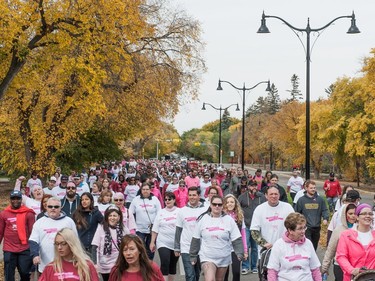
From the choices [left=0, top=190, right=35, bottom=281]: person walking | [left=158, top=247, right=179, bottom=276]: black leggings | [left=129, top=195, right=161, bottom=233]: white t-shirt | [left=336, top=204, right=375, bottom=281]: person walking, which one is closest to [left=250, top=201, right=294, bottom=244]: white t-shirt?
[left=158, top=247, right=179, bottom=276]: black leggings

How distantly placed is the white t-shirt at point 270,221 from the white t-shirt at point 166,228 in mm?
1350

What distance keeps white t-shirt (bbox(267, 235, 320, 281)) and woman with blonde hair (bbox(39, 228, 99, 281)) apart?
1873 millimetres

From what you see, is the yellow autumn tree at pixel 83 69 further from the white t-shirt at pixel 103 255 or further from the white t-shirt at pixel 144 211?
the white t-shirt at pixel 103 255

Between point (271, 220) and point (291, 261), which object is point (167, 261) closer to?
point (271, 220)

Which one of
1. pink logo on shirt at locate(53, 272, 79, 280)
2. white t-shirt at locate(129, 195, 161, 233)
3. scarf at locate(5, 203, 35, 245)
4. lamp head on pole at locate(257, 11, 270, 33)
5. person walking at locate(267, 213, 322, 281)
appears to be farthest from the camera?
lamp head on pole at locate(257, 11, 270, 33)

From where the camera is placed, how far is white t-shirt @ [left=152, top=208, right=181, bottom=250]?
30.6ft

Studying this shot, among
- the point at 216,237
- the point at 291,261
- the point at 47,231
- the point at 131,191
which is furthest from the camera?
the point at 131,191

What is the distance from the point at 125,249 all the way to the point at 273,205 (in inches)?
167

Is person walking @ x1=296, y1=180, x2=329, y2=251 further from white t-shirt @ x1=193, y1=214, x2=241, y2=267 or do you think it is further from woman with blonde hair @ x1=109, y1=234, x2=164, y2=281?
woman with blonde hair @ x1=109, y1=234, x2=164, y2=281

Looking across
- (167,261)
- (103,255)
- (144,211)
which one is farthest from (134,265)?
(144,211)

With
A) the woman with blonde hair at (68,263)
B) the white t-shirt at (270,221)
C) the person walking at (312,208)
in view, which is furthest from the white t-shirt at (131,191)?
the woman with blonde hair at (68,263)

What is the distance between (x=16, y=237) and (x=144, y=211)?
2.65m

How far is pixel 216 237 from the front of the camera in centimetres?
741

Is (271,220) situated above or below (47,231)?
above
